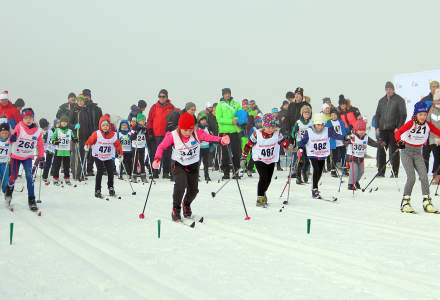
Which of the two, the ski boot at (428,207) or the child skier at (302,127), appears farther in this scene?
the child skier at (302,127)

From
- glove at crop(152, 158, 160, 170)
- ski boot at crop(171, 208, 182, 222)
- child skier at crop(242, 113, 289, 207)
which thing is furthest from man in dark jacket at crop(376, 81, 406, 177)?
glove at crop(152, 158, 160, 170)

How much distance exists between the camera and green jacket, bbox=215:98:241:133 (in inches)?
590

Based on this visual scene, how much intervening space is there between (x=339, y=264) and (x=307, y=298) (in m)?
1.14

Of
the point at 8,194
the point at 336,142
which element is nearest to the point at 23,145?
the point at 8,194

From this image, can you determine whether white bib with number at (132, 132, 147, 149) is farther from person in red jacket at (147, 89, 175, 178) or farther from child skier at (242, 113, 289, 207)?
child skier at (242, 113, 289, 207)

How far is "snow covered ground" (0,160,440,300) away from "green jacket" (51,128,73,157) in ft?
14.9

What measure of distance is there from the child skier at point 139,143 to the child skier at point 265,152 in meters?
5.73

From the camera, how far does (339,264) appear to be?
5367mm

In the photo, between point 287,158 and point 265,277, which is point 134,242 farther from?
point 287,158

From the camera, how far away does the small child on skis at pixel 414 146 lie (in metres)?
8.83

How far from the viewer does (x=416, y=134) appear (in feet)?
29.1

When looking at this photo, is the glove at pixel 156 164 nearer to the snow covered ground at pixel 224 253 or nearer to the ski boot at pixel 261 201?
the snow covered ground at pixel 224 253

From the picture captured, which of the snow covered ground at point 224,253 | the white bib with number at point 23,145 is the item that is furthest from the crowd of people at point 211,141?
the snow covered ground at point 224,253

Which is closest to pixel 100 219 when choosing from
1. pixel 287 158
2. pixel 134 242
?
pixel 134 242
